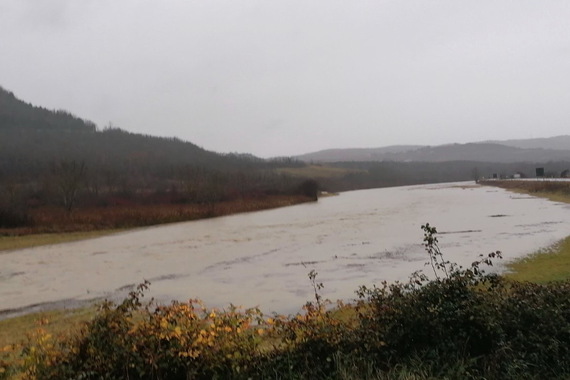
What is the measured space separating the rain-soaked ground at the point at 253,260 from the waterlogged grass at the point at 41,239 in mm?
1824

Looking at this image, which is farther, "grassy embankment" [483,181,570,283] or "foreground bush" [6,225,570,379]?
"grassy embankment" [483,181,570,283]

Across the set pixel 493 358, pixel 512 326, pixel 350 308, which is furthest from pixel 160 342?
pixel 350 308

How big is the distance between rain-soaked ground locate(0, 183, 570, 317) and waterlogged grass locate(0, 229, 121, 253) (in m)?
1.82

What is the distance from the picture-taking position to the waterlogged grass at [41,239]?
26.0 m

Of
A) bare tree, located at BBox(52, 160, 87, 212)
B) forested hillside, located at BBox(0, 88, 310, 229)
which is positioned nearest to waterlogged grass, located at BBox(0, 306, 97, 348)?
forested hillside, located at BBox(0, 88, 310, 229)

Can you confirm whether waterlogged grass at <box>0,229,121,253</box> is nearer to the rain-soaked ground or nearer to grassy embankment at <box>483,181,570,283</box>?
the rain-soaked ground

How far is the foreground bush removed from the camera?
3.79 meters

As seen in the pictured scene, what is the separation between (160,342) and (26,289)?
478 inches

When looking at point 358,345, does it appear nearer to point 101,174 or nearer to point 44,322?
point 44,322

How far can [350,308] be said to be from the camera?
287 inches

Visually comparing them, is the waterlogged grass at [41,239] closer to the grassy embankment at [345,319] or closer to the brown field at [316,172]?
the grassy embankment at [345,319]

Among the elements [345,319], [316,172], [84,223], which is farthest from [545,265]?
[316,172]

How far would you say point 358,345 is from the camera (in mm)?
4180

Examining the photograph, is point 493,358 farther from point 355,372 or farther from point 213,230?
point 213,230
